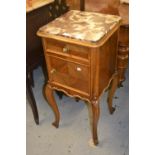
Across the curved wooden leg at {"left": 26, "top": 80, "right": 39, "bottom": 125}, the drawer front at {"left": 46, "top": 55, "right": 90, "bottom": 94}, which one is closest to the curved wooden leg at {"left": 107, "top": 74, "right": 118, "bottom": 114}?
the drawer front at {"left": 46, "top": 55, "right": 90, "bottom": 94}

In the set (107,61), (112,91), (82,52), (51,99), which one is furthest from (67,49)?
(112,91)

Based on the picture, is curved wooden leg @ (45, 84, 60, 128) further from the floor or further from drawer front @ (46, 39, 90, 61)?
drawer front @ (46, 39, 90, 61)

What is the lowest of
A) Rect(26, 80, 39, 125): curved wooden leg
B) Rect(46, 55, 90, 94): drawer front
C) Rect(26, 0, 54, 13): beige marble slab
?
Rect(26, 80, 39, 125): curved wooden leg

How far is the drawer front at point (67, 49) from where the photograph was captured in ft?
3.86

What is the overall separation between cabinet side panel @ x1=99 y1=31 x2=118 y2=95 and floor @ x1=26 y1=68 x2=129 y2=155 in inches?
15.8

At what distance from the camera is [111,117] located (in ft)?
5.66

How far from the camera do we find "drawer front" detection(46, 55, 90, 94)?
1.25 m

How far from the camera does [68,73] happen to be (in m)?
1.30

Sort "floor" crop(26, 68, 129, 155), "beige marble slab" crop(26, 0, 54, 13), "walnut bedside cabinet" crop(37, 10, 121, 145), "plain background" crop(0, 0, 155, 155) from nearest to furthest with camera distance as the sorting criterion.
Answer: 1. "plain background" crop(0, 0, 155, 155)
2. "walnut bedside cabinet" crop(37, 10, 121, 145)
3. "beige marble slab" crop(26, 0, 54, 13)
4. "floor" crop(26, 68, 129, 155)

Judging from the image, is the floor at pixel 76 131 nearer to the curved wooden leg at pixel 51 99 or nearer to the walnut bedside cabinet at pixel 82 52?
the curved wooden leg at pixel 51 99

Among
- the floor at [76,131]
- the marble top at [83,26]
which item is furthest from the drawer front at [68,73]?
the floor at [76,131]
